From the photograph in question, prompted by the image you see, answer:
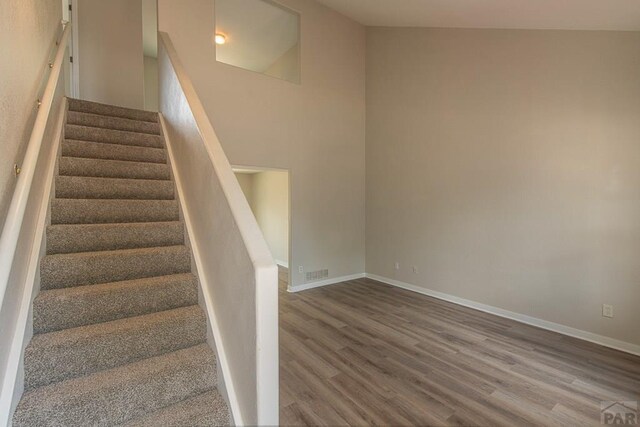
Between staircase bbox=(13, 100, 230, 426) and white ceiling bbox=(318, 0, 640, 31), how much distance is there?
3.57 metres

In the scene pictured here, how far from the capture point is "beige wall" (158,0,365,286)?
3.73 metres

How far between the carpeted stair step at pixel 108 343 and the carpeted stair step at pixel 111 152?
5.49 ft

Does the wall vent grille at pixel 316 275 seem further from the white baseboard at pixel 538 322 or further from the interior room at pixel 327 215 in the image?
the white baseboard at pixel 538 322

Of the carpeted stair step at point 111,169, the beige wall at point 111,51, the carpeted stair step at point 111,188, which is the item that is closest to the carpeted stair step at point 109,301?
the carpeted stair step at point 111,188

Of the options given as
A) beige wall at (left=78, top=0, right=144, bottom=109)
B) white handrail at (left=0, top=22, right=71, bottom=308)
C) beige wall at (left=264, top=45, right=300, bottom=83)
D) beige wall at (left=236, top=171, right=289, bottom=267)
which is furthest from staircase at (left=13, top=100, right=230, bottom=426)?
beige wall at (left=236, top=171, right=289, bottom=267)

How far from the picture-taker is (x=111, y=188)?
2.39 meters

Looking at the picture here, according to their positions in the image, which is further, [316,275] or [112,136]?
[316,275]

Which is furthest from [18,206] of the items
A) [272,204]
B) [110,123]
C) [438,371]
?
[272,204]

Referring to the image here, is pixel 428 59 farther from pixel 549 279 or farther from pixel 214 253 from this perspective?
pixel 214 253

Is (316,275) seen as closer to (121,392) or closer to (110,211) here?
(110,211)

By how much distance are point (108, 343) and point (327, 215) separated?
3571 mm

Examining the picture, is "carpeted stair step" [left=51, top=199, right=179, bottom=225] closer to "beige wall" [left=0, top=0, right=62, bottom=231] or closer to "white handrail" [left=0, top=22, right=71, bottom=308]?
"beige wall" [left=0, top=0, right=62, bottom=231]

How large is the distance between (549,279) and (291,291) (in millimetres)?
3205

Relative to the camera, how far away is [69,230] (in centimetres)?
192
